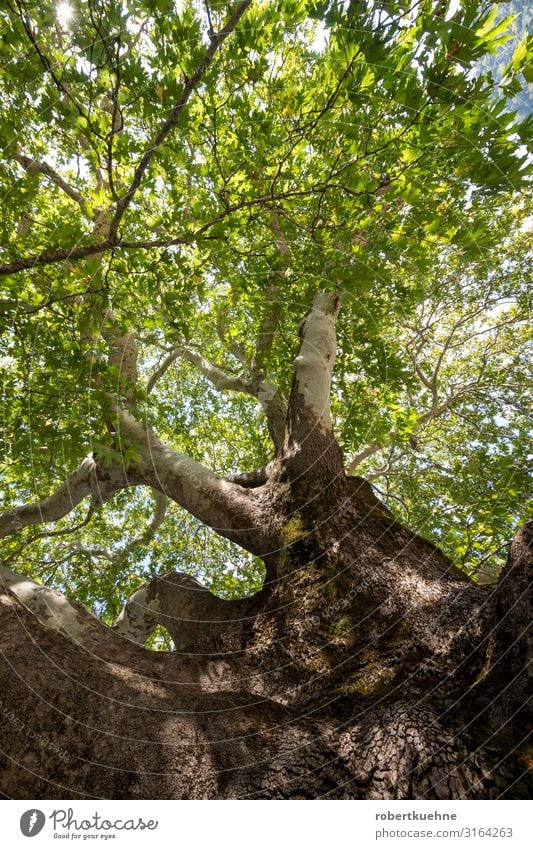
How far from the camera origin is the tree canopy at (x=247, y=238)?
261cm

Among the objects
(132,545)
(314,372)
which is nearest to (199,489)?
(314,372)

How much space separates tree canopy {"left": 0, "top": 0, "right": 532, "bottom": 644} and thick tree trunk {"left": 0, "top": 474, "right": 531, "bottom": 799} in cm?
162

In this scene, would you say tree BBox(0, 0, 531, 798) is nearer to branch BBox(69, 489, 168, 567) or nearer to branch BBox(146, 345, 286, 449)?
branch BBox(146, 345, 286, 449)

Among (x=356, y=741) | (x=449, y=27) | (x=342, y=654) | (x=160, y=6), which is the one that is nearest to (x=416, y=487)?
(x=342, y=654)

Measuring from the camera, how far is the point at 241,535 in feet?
13.0

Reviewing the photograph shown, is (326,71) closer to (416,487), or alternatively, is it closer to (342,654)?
(342,654)
